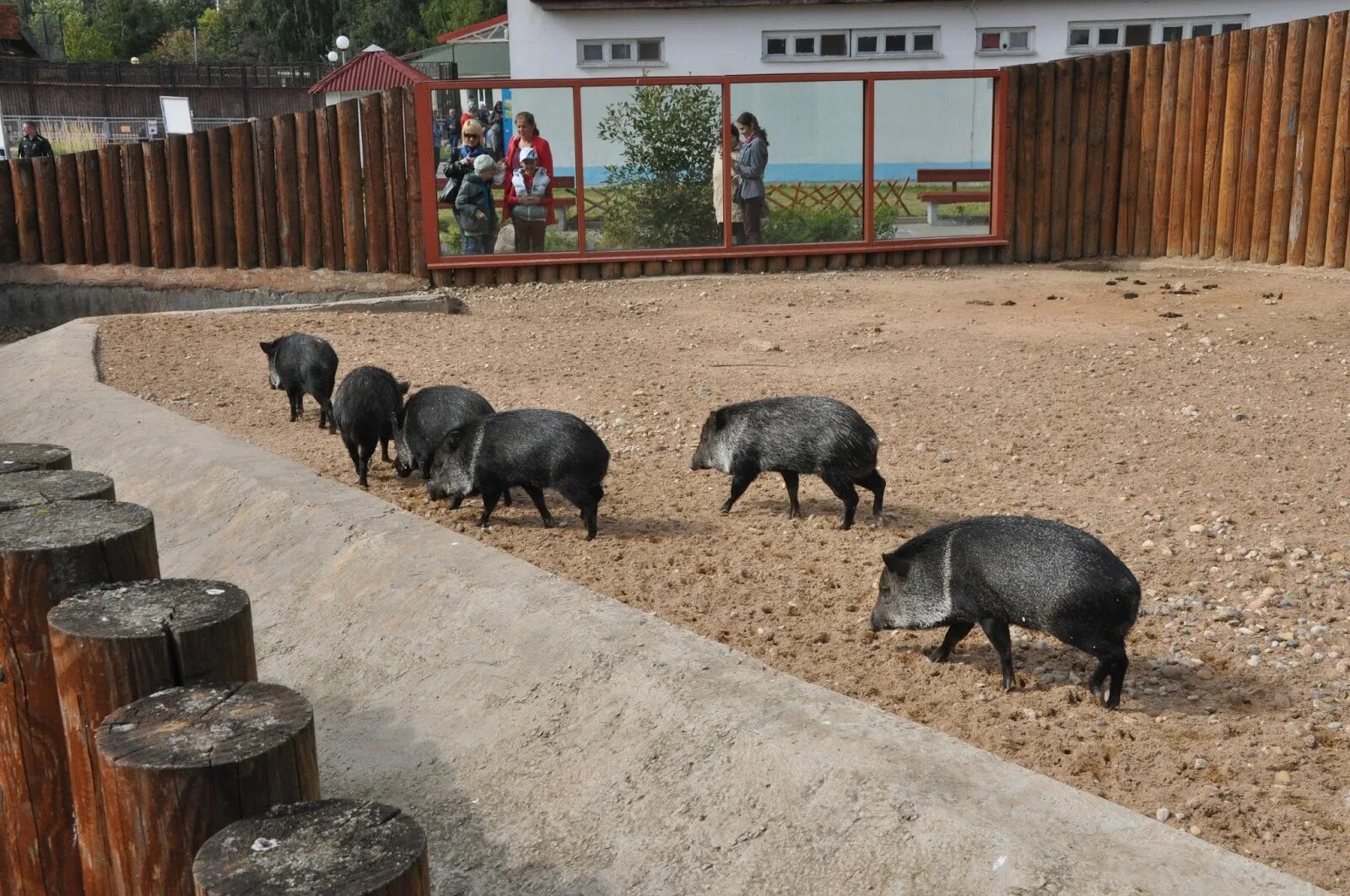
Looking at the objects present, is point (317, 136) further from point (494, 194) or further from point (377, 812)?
point (377, 812)

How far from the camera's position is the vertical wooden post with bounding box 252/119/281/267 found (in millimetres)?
13117

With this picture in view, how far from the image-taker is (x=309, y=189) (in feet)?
43.2

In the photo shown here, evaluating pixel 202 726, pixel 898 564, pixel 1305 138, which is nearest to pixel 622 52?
pixel 1305 138

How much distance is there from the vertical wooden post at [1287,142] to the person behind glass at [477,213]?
282 inches

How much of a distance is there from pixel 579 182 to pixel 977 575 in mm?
9976

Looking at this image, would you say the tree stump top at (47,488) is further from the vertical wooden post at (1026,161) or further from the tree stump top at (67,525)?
the vertical wooden post at (1026,161)

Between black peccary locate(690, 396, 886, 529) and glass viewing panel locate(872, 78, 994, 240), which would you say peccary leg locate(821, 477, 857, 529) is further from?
glass viewing panel locate(872, 78, 994, 240)

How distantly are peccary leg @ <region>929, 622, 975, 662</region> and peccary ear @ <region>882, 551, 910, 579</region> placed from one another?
22 cm

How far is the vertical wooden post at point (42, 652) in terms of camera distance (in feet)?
9.99

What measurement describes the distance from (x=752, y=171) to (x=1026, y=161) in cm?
281

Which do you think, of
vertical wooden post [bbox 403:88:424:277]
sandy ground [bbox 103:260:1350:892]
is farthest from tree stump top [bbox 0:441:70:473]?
vertical wooden post [bbox 403:88:424:277]

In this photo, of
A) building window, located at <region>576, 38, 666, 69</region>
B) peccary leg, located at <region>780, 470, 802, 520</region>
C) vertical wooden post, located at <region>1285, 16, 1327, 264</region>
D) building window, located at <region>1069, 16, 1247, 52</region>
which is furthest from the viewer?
building window, located at <region>1069, 16, 1247, 52</region>

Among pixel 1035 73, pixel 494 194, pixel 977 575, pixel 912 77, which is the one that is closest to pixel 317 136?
pixel 494 194

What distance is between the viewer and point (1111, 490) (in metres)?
6.24
